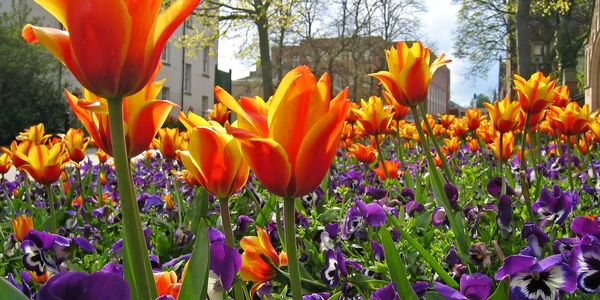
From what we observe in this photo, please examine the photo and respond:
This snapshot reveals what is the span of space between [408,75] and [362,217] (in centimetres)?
49

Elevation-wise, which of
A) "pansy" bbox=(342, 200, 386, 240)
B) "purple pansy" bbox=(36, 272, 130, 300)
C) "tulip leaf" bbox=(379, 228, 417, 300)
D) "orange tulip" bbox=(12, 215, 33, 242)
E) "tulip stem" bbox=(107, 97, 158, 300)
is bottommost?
"orange tulip" bbox=(12, 215, 33, 242)

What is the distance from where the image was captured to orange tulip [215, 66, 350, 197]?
0.69 metres

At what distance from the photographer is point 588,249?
40.5 inches

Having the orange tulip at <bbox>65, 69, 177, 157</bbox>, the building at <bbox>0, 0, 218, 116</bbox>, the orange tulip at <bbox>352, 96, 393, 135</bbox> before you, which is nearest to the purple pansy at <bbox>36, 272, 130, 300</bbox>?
the orange tulip at <bbox>65, 69, 177, 157</bbox>

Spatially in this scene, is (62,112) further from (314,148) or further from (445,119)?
(314,148)

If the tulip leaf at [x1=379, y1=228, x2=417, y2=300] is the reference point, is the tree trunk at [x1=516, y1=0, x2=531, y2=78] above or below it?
above

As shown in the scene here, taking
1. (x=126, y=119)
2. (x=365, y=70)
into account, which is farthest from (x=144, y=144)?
(x=365, y=70)

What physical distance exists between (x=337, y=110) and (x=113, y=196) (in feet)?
10.6

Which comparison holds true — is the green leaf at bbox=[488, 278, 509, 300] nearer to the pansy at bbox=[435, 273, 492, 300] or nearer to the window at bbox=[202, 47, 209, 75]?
the pansy at bbox=[435, 273, 492, 300]

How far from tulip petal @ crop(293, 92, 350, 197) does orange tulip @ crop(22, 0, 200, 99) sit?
0.20 m

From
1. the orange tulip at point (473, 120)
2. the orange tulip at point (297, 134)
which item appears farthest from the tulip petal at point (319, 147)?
the orange tulip at point (473, 120)

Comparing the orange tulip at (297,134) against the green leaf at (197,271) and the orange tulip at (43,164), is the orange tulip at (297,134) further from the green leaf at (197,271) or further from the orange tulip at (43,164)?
the orange tulip at (43,164)

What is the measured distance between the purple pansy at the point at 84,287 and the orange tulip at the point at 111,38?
0.21 m

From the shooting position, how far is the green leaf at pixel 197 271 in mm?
646
